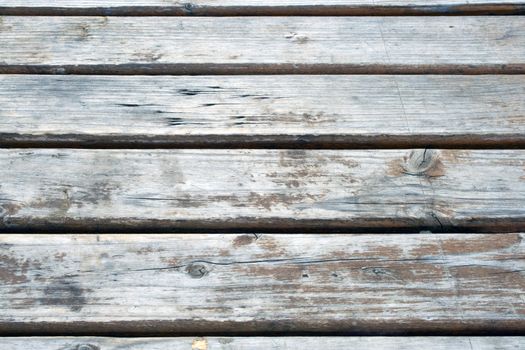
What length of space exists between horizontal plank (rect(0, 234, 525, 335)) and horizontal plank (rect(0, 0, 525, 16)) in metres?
0.70

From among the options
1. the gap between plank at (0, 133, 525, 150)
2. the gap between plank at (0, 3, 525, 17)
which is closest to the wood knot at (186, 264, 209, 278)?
the gap between plank at (0, 133, 525, 150)

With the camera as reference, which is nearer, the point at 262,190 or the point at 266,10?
the point at 262,190

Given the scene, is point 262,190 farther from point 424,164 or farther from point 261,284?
point 424,164

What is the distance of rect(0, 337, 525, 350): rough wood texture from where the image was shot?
1074mm

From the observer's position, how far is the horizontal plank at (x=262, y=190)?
1221 millimetres

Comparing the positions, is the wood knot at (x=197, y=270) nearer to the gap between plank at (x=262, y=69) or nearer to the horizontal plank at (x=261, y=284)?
the horizontal plank at (x=261, y=284)

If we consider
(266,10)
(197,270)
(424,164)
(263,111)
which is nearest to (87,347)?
(197,270)

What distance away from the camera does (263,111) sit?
4.53ft

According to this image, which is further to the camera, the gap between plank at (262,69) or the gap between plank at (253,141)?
the gap between plank at (262,69)

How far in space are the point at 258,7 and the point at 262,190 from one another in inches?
24.0

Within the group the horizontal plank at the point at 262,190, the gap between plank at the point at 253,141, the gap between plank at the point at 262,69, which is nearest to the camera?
the horizontal plank at the point at 262,190

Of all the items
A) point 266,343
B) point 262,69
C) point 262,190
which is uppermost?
point 262,69

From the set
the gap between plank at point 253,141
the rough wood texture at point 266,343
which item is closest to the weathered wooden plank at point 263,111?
the gap between plank at point 253,141

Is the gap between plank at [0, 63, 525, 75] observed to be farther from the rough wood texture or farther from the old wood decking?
the rough wood texture
